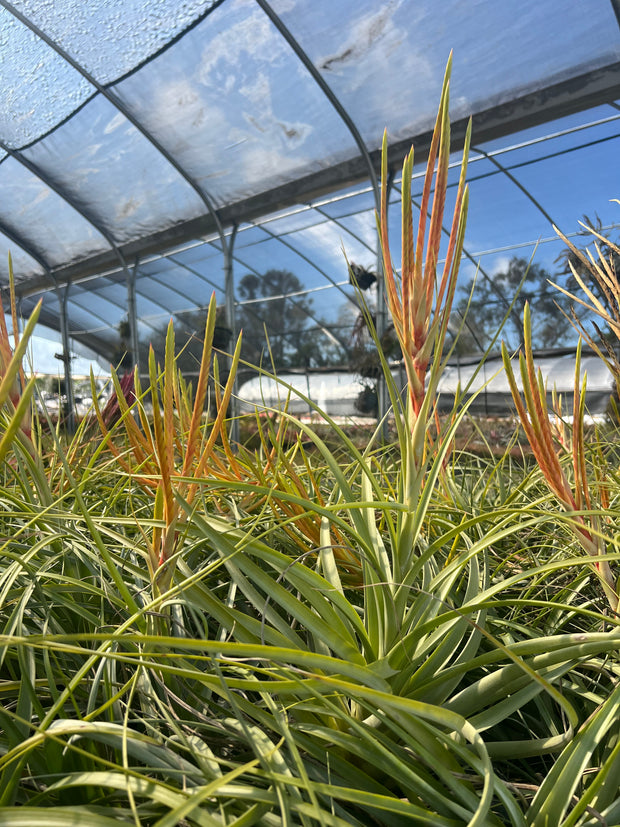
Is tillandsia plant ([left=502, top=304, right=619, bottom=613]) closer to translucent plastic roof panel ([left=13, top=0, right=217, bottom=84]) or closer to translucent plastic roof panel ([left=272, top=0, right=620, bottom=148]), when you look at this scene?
translucent plastic roof panel ([left=272, top=0, right=620, bottom=148])

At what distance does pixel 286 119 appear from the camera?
13.3 ft

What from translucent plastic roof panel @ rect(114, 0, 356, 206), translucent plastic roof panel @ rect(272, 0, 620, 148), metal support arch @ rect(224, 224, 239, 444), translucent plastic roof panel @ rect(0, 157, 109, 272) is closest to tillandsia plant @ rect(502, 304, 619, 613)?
translucent plastic roof panel @ rect(272, 0, 620, 148)

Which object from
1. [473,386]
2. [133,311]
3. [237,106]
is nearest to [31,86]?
[237,106]

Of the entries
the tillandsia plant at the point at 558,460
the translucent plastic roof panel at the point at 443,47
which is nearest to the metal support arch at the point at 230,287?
the translucent plastic roof panel at the point at 443,47

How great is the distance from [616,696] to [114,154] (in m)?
5.48

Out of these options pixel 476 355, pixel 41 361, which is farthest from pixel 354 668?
pixel 41 361

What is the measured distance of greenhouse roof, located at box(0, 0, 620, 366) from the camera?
3.22 metres

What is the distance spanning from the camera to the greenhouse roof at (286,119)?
3217 millimetres

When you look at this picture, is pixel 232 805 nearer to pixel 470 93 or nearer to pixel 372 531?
pixel 372 531

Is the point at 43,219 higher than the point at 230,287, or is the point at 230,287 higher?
the point at 43,219

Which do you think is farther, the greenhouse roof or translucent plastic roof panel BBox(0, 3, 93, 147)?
translucent plastic roof panel BBox(0, 3, 93, 147)

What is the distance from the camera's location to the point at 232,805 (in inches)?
12.5

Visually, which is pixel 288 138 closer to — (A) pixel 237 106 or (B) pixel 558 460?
(A) pixel 237 106

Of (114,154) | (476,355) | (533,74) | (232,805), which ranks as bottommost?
(232,805)
